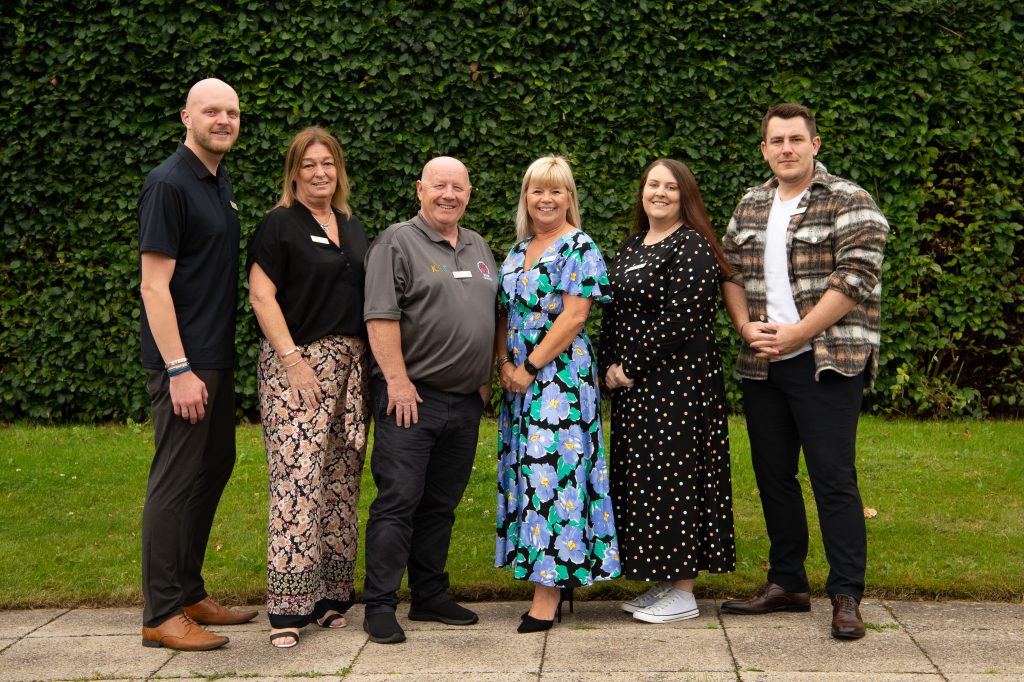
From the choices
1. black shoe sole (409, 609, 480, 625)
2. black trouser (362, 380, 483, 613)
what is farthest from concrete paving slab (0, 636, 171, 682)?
black shoe sole (409, 609, 480, 625)

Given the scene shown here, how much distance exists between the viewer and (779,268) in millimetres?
4391

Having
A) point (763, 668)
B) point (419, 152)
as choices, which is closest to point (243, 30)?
point (419, 152)

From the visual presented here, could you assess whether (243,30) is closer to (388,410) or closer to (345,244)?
(345,244)

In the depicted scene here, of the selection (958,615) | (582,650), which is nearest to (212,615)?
(582,650)

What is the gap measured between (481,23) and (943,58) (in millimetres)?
3180

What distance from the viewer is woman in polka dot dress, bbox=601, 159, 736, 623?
14.1ft

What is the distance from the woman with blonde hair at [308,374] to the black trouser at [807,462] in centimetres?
174

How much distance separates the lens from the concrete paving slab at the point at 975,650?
144 inches

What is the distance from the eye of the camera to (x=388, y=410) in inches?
169

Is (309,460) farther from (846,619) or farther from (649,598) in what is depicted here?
(846,619)

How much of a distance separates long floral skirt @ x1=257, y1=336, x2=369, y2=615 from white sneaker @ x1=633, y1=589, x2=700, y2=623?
1.31m

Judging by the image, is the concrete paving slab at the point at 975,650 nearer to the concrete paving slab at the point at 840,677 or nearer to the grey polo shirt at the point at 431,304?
the concrete paving slab at the point at 840,677

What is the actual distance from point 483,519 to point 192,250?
7.57 ft

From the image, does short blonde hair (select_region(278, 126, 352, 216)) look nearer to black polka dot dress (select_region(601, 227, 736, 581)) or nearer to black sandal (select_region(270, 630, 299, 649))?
black polka dot dress (select_region(601, 227, 736, 581))
